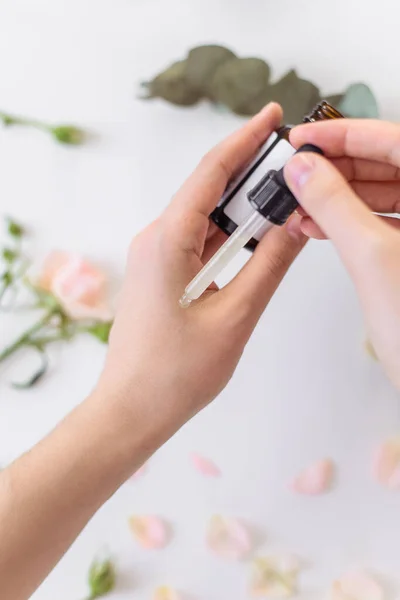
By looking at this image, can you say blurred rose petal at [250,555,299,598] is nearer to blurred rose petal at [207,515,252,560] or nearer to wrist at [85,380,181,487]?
blurred rose petal at [207,515,252,560]

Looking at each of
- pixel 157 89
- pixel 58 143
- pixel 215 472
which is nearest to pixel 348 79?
pixel 157 89

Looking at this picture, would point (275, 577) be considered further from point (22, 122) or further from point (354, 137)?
point (22, 122)

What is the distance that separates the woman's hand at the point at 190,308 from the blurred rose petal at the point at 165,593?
8.8 inches

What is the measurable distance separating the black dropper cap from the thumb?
0.08ft

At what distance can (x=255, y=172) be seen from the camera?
0.49 metres

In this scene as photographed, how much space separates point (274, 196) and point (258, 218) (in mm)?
26

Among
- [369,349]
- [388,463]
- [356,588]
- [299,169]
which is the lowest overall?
[356,588]

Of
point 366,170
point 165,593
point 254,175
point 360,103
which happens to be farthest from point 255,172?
point 165,593

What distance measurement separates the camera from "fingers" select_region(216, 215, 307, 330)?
493 mm

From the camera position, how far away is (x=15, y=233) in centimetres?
68

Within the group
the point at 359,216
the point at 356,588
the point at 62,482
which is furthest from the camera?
the point at 356,588

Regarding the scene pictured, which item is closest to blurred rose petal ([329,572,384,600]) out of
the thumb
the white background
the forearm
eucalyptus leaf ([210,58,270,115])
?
the white background

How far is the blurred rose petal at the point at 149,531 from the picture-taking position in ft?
2.11

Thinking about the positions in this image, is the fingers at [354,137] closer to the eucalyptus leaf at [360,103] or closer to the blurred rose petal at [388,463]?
the eucalyptus leaf at [360,103]
